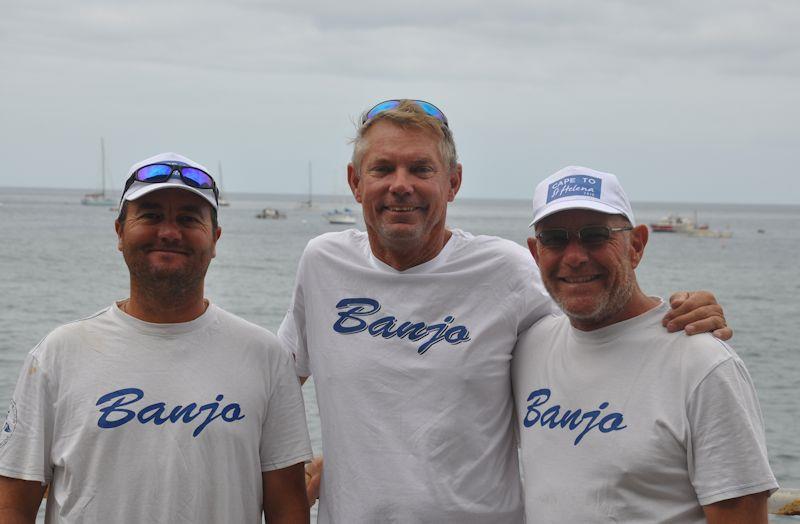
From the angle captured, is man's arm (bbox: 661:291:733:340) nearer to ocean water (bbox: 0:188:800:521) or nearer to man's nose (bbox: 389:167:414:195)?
man's nose (bbox: 389:167:414:195)

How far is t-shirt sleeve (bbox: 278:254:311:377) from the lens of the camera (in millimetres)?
4406

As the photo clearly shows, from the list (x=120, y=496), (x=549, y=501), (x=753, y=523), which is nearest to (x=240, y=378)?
(x=120, y=496)

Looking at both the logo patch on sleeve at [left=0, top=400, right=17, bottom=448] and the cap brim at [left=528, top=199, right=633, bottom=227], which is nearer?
the logo patch on sleeve at [left=0, top=400, right=17, bottom=448]

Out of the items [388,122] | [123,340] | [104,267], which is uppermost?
[388,122]

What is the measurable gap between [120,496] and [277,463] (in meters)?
0.62

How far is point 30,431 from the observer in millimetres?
3453

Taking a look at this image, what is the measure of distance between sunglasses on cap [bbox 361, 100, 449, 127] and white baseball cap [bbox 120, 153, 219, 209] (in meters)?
0.82

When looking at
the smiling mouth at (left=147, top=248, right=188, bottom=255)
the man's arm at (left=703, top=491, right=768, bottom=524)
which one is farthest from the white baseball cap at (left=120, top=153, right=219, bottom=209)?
the man's arm at (left=703, top=491, right=768, bottom=524)

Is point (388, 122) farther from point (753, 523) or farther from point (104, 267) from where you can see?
point (104, 267)

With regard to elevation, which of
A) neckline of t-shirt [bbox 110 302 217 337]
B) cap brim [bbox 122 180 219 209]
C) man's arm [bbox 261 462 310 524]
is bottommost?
man's arm [bbox 261 462 310 524]

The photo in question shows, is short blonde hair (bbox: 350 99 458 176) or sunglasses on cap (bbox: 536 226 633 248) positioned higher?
short blonde hair (bbox: 350 99 458 176)

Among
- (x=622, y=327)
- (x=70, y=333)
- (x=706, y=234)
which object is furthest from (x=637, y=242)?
(x=706, y=234)

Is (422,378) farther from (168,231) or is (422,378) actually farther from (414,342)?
(168,231)

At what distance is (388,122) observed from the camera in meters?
4.11
